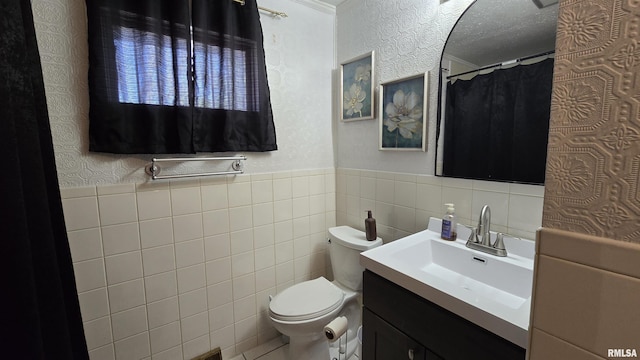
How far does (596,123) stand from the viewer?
15.0 inches

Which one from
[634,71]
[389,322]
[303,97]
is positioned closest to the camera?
[634,71]

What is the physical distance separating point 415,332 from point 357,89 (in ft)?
4.75

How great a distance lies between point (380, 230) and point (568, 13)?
58.3 inches

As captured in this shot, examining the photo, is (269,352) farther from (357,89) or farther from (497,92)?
(497,92)

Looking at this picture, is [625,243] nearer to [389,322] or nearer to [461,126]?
[389,322]

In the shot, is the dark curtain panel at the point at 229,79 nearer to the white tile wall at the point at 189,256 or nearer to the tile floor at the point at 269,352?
the white tile wall at the point at 189,256

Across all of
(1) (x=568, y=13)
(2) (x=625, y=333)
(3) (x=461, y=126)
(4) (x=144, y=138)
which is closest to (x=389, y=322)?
(2) (x=625, y=333)

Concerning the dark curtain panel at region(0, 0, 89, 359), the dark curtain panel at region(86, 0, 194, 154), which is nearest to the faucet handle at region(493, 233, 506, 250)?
the dark curtain panel at region(86, 0, 194, 154)

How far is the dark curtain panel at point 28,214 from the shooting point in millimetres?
828

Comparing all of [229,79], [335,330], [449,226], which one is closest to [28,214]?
[229,79]

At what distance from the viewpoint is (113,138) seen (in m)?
1.27

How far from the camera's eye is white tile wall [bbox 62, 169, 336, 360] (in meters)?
1.31

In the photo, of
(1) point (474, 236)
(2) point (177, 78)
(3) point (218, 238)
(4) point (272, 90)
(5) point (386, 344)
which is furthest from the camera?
(4) point (272, 90)

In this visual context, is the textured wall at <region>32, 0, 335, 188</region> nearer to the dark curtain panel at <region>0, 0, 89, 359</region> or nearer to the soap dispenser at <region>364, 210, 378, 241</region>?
the dark curtain panel at <region>0, 0, 89, 359</region>
